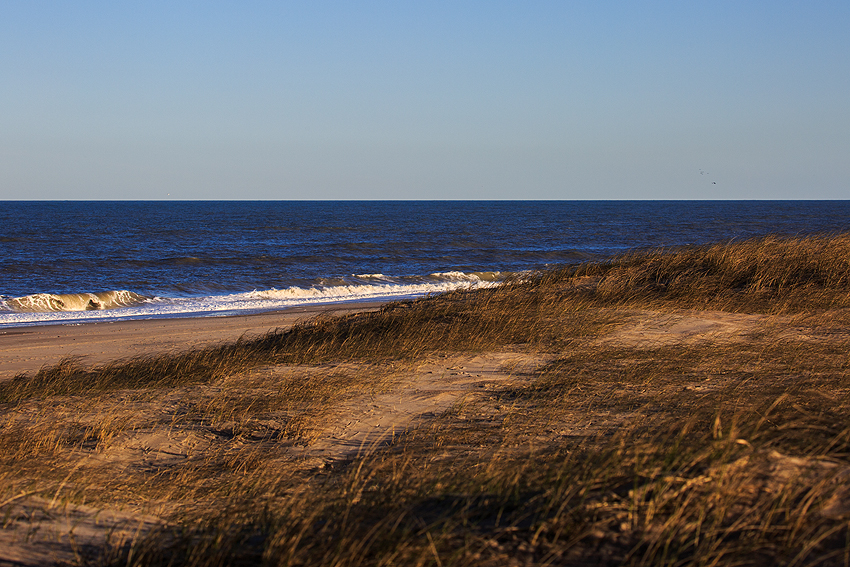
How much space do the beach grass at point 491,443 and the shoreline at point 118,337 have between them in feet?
6.20

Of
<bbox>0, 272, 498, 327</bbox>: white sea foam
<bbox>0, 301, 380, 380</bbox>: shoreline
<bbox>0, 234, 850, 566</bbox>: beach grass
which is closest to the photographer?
<bbox>0, 234, 850, 566</bbox>: beach grass

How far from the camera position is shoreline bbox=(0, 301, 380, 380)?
37.3 ft

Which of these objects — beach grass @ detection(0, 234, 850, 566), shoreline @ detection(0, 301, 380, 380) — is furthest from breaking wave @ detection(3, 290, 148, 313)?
beach grass @ detection(0, 234, 850, 566)

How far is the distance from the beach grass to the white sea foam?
23.4ft

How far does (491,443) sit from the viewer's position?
5.21m

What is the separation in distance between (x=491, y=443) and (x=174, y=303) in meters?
17.4

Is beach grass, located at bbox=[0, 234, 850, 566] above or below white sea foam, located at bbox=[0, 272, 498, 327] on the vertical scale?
above

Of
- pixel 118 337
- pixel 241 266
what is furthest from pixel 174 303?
pixel 241 266

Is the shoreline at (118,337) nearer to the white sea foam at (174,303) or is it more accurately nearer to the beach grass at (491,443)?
the white sea foam at (174,303)

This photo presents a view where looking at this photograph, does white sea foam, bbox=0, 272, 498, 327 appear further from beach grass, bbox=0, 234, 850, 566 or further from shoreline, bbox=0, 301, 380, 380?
beach grass, bbox=0, 234, 850, 566

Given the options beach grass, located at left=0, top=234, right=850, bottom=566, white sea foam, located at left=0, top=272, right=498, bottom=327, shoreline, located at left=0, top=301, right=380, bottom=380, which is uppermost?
beach grass, located at left=0, top=234, right=850, bottom=566

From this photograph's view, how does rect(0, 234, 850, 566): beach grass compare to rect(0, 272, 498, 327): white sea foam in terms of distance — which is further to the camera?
rect(0, 272, 498, 327): white sea foam

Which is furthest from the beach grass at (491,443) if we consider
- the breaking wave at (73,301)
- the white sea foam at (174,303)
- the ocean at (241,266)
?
the breaking wave at (73,301)

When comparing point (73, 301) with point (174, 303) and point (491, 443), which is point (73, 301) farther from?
point (491, 443)
